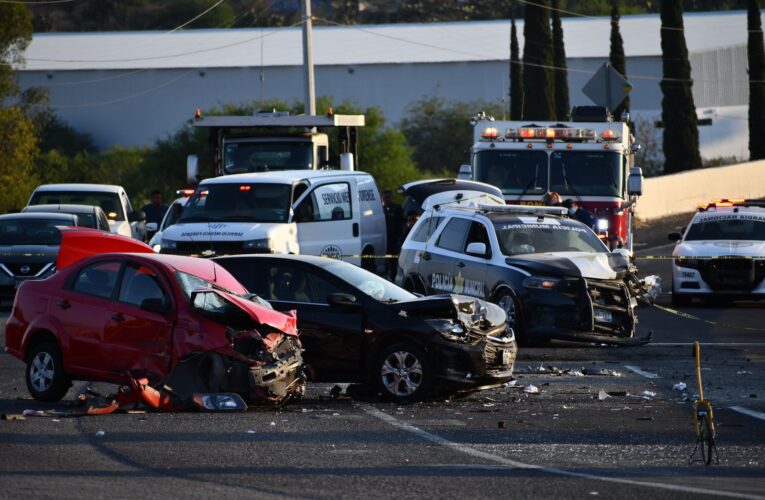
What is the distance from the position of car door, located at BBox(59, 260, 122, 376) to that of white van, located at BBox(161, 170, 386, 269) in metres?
7.93

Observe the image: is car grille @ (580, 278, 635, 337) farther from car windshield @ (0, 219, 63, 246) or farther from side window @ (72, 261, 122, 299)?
car windshield @ (0, 219, 63, 246)

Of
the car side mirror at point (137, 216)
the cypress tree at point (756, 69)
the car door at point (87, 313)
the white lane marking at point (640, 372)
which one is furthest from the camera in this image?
the cypress tree at point (756, 69)

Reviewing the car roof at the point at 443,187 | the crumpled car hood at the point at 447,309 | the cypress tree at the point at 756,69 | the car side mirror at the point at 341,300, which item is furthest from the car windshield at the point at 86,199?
the cypress tree at the point at 756,69

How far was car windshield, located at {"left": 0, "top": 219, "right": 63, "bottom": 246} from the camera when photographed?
25.1 meters

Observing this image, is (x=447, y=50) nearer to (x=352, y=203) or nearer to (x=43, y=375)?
(x=352, y=203)

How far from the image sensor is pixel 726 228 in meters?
25.9

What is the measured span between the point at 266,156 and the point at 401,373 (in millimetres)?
13881

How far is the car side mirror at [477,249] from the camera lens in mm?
19359

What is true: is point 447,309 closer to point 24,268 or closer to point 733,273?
point 733,273

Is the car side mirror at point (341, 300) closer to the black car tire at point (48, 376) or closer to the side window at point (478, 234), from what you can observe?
the black car tire at point (48, 376)

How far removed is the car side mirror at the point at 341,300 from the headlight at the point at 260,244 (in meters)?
7.95

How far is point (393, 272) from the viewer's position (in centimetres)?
2639

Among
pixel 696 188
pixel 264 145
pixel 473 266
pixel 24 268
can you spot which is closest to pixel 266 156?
pixel 264 145

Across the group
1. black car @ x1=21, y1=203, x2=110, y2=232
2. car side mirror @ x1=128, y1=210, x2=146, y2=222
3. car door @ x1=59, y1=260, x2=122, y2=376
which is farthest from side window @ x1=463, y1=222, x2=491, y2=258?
car side mirror @ x1=128, y1=210, x2=146, y2=222
